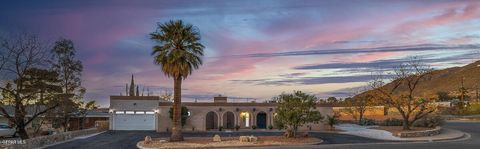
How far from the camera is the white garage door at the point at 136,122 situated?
6081 centimetres

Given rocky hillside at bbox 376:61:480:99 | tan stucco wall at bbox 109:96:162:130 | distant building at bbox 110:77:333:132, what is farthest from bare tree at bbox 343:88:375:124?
rocky hillside at bbox 376:61:480:99

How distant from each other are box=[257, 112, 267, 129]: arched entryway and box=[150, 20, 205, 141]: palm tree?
2346cm

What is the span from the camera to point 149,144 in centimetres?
3716

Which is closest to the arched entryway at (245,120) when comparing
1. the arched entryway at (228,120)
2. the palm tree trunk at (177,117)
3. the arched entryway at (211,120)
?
the arched entryway at (228,120)

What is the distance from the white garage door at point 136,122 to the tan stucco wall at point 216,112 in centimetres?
222

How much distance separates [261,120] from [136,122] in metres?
15.5

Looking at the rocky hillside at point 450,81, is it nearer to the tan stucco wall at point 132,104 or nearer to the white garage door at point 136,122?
the white garage door at point 136,122

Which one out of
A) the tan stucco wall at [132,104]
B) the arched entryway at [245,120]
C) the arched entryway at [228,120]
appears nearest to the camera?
the tan stucco wall at [132,104]

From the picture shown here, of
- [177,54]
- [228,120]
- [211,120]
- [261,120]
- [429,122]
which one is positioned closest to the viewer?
[177,54]

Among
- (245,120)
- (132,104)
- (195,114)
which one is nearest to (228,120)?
(245,120)

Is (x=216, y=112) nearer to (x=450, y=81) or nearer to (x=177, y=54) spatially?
(x=177, y=54)

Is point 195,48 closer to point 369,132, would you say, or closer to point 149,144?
point 149,144

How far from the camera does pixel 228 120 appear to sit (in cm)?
6309

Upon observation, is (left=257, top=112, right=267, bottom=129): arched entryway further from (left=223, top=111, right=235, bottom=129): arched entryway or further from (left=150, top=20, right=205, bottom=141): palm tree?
(left=150, top=20, right=205, bottom=141): palm tree
